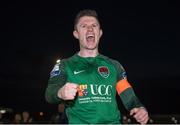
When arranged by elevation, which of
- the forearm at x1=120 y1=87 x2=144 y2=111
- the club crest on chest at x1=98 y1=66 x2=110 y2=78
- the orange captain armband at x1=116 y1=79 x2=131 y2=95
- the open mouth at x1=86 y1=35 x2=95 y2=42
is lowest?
the forearm at x1=120 y1=87 x2=144 y2=111

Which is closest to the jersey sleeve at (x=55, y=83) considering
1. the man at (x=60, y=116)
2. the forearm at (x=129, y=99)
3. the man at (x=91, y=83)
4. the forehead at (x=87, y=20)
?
the man at (x=91, y=83)

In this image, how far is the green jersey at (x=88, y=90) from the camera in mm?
3545

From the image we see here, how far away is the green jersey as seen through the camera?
3545 mm

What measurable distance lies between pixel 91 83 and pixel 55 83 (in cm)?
31

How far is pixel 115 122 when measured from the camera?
3.61 metres

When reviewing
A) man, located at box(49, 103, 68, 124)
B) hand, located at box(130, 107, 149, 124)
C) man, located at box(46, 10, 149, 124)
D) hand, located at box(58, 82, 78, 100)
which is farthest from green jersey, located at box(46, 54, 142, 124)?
man, located at box(49, 103, 68, 124)

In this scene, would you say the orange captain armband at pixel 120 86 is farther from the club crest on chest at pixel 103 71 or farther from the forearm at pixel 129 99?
the club crest on chest at pixel 103 71

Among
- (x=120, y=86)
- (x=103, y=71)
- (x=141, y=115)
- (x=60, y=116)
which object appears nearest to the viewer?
(x=141, y=115)

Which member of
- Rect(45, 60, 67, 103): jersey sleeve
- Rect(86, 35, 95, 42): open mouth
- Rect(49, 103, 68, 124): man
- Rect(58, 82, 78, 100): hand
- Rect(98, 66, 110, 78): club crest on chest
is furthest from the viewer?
Rect(49, 103, 68, 124): man

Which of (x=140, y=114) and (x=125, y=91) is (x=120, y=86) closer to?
(x=125, y=91)

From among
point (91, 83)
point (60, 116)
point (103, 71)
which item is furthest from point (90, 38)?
point (60, 116)

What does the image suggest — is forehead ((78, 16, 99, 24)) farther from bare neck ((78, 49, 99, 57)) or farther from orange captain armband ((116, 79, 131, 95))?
orange captain armband ((116, 79, 131, 95))

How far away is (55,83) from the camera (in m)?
3.62

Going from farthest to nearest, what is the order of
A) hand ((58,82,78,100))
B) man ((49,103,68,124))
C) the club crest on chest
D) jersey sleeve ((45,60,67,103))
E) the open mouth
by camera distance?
man ((49,103,68,124)) → the open mouth → the club crest on chest → jersey sleeve ((45,60,67,103)) → hand ((58,82,78,100))
